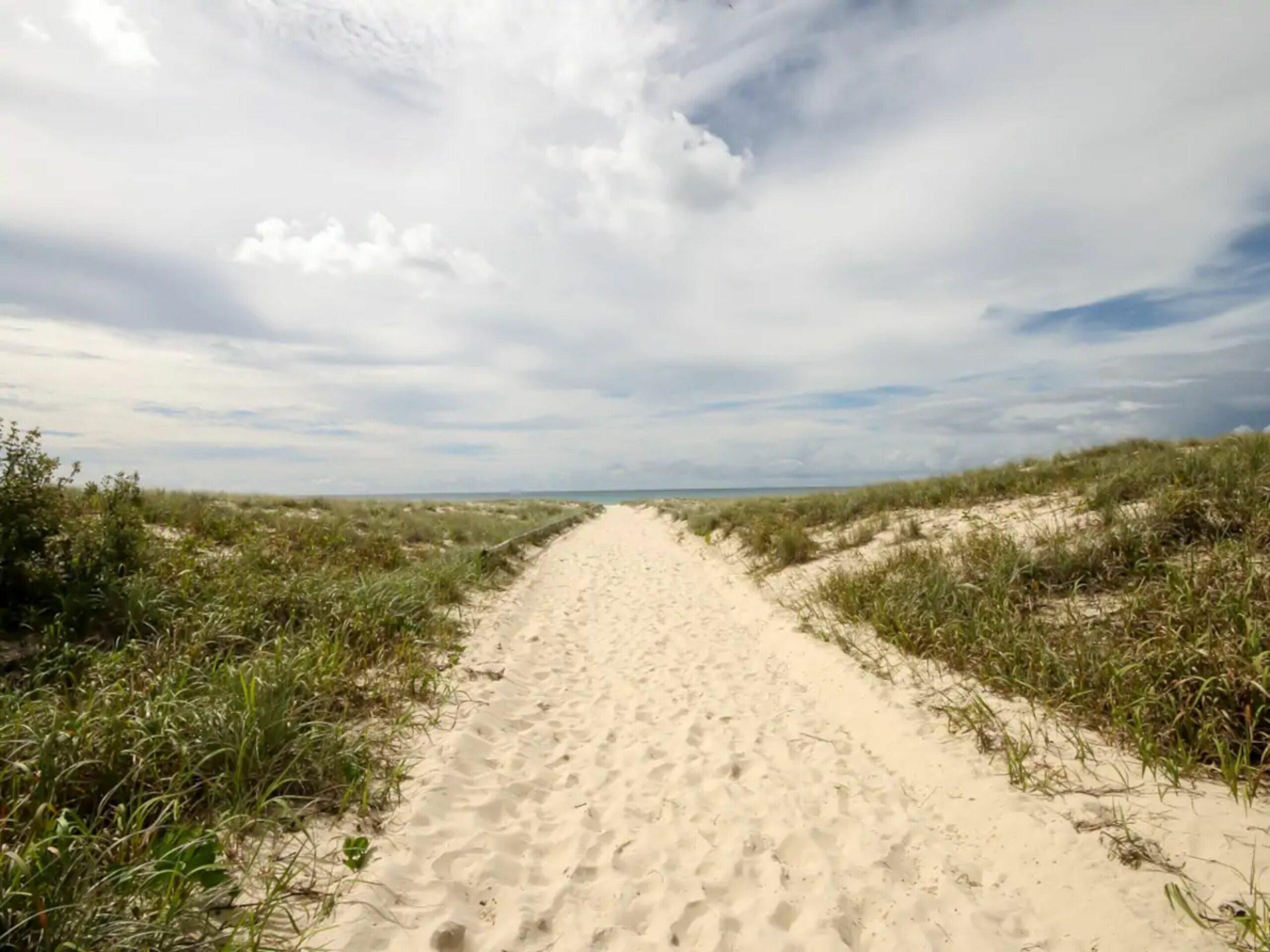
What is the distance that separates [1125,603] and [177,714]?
7890 mm

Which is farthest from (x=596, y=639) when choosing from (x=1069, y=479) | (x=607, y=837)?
(x=1069, y=479)

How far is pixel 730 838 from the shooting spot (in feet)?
12.1

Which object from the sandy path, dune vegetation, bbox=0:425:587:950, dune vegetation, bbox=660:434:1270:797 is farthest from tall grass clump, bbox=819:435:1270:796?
dune vegetation, bbox=0:425:587:950

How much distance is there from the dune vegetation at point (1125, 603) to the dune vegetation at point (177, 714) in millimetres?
5276

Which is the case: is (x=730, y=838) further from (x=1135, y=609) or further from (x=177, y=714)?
(x=1135, y=609)

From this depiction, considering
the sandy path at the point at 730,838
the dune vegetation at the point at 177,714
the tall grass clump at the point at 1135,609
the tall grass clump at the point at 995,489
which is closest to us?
the dune vegetation at the point at 177,714

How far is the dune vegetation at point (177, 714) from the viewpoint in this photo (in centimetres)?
249

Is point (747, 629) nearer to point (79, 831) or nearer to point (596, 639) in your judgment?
point (596, 639)

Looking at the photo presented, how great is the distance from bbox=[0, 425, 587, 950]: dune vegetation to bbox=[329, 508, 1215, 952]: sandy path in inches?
21.3

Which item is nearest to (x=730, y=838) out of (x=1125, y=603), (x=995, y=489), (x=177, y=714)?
(x=177, y=714)

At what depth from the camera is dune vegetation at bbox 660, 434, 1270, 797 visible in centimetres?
386

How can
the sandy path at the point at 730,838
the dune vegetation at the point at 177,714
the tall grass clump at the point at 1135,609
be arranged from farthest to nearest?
the tall grass clump at the point at 1135,609 < the sandy path at the point at 730,838 < the dune vegetation at the point at 177,714

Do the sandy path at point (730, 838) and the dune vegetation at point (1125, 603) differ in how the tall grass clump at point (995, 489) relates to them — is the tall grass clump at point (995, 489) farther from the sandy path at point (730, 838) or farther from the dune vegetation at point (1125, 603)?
the sandy path at point (730, 838)

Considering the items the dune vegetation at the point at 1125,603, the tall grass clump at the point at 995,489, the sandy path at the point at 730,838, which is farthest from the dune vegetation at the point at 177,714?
the tall grass clump at the point at 995,489
